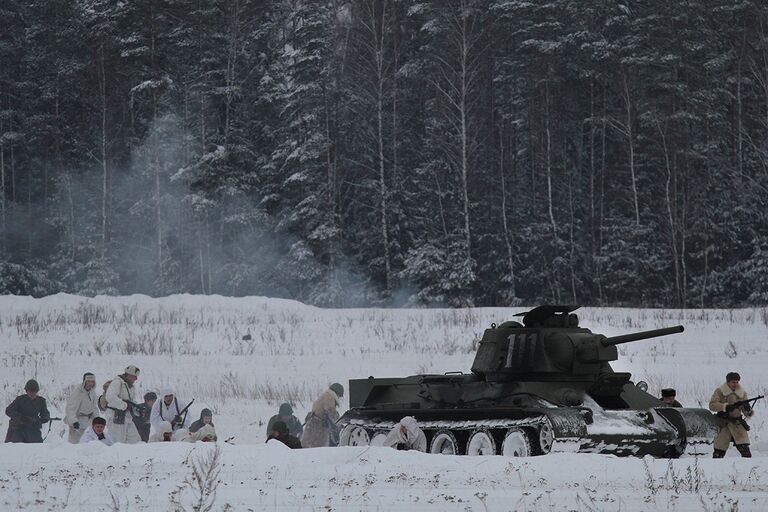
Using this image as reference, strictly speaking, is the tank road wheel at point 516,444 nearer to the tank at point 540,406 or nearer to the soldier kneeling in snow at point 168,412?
the tank at point 540,406

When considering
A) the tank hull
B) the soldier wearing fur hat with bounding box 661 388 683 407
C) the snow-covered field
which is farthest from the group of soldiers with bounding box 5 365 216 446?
the soldier wearing fur hat with bounding box 661 388 683 407

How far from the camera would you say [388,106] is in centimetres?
4881

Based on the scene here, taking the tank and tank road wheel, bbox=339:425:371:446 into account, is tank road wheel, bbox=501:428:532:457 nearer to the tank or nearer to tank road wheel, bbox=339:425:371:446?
the tank

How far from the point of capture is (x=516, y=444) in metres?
15.2

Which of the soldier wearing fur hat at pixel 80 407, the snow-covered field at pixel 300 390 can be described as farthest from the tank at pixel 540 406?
the soldier wearing fur hat at pixel 80 407

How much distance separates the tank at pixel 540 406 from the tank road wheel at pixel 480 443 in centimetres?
1

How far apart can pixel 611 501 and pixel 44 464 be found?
6354 mm

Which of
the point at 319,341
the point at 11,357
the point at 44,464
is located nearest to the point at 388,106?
the point at 319,341

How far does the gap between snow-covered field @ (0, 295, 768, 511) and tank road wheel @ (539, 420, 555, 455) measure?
1.88ft

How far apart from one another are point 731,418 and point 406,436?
4.17m

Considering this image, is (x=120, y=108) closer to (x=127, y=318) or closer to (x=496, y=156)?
(x=496, y=156)

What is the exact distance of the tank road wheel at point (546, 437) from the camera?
14447 mm

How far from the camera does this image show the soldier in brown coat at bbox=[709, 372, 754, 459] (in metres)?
15.7

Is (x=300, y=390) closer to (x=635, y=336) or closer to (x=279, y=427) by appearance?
(x=279, y=427)
